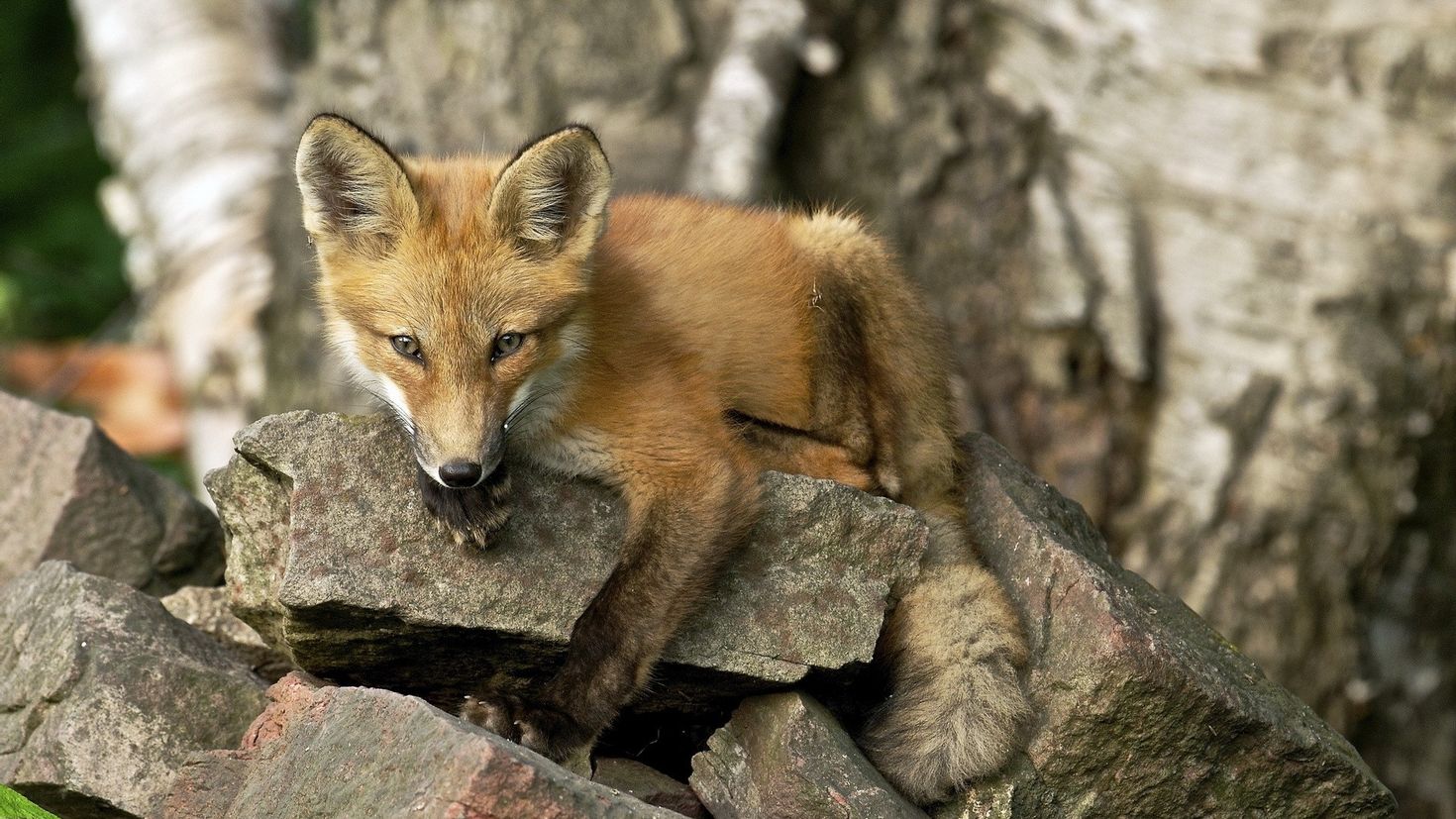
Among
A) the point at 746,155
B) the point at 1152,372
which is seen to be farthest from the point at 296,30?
the point at 1152,372

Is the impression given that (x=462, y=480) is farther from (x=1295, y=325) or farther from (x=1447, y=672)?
(x=1447, y=672)

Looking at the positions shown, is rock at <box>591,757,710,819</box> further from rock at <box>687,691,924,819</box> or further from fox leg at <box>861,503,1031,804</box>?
fox leg at <box>861,503,1031,804</box>

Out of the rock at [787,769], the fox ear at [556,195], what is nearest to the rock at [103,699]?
the rock at [787,769]

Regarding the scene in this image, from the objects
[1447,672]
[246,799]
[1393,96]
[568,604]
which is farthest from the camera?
[1447,672]

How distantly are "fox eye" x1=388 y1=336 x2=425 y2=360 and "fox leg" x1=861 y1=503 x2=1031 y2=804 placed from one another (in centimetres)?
153

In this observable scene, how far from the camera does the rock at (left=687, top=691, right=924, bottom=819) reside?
3664mm

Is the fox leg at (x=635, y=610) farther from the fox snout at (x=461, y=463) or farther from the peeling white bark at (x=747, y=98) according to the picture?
the peeling white bark at (x=747, y=98)

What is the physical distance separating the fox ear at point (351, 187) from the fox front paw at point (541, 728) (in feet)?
4.14

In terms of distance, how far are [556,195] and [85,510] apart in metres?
1.98

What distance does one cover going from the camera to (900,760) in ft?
12.9

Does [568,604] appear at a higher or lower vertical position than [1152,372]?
higher

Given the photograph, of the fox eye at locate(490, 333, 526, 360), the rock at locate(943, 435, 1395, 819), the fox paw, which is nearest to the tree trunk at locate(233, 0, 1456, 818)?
the rock at locate(943, 435, 1395, 819)

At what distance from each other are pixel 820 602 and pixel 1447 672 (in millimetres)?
4669

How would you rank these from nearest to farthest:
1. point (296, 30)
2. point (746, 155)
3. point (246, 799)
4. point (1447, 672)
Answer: point (246, 799) < point (1447, 672) < point (746, 155) < point (296, 30)
